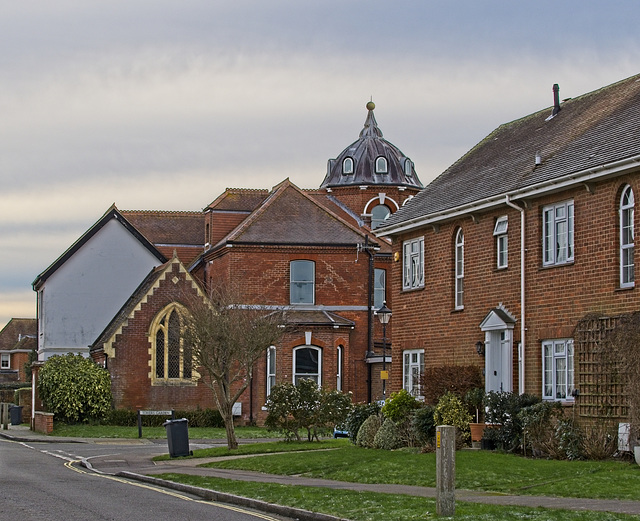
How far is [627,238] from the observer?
23688 millimetres

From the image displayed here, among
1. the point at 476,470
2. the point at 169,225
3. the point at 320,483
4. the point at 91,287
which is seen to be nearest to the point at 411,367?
the point at 476,470

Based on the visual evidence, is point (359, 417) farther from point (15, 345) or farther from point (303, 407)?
point (15, 345)

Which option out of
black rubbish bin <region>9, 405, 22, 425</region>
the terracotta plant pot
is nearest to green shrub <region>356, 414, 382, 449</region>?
the terracotta plant pot

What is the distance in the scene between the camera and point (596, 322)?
23797 mm

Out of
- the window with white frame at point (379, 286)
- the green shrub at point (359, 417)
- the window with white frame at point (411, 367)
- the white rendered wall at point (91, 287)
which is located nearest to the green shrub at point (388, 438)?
the green shrub at point (359, 417)

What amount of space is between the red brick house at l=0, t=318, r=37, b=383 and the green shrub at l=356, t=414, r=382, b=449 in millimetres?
79779

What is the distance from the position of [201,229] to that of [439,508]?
47.2 m

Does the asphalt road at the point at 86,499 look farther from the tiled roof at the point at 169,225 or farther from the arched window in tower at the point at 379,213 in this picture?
the arched window in tower at the point at 379,213

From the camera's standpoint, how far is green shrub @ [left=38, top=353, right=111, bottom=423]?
44844 mm

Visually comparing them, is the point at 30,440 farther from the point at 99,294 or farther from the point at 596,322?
the point at 596,322

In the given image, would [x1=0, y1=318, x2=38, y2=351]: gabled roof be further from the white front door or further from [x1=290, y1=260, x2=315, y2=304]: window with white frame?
the white front door

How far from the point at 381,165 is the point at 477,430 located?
34.1 m

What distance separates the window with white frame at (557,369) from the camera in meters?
25.1

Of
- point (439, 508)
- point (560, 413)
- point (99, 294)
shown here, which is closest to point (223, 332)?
point (560, 413)
